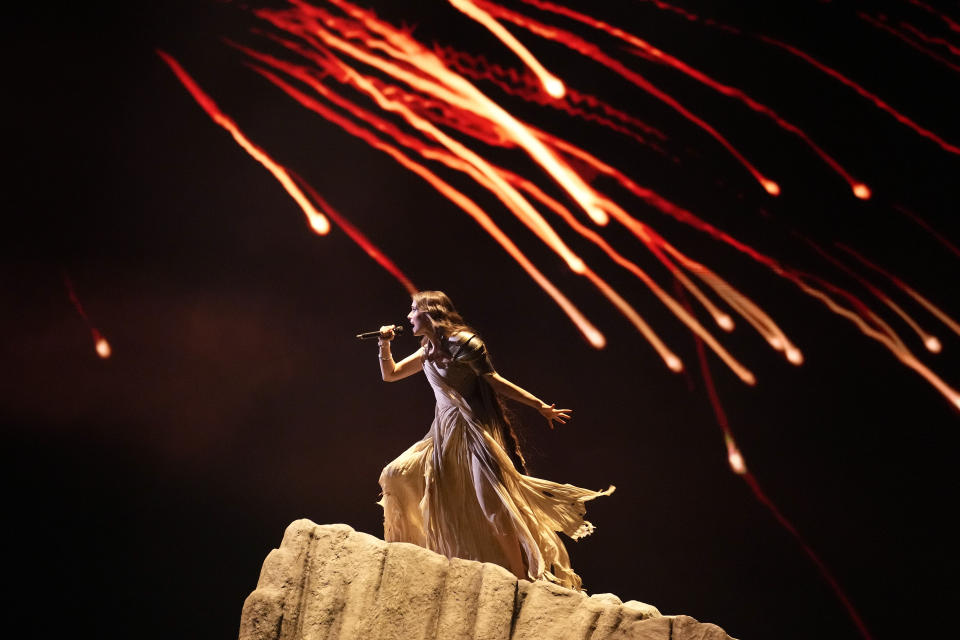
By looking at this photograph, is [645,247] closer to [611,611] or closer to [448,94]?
[448,94]

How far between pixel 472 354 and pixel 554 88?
2.07 meters

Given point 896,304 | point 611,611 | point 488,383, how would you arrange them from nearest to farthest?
1. point 611,611
2. point 488,383
3. point 896,304

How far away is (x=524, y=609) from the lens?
123 inches

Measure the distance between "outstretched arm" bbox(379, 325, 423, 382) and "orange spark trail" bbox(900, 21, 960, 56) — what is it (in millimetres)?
3462

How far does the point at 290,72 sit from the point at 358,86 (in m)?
0.39

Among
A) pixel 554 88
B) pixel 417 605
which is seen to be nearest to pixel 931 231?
pixel 554 88

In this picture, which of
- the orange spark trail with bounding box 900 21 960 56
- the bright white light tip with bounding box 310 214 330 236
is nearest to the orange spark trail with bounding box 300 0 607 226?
the bright white light tip with bounding box 310 214 330 236

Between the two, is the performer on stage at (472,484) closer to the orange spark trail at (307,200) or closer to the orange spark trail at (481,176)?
the orange spark trail at (307,200)

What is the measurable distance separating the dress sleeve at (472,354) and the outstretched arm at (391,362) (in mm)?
235

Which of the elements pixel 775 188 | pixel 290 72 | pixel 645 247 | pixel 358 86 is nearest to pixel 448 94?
pixel 358 86

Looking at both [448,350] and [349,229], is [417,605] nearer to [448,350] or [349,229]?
[448,350]

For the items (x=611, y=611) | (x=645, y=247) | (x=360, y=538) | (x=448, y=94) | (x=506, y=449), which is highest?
(x=448, y=94)

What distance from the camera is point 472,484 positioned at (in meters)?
3.99

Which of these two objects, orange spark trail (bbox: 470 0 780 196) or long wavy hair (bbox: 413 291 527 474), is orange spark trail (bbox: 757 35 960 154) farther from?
long wavy hair (bbox: 413 291 527 474)
